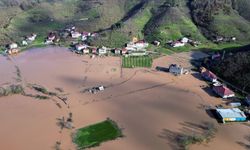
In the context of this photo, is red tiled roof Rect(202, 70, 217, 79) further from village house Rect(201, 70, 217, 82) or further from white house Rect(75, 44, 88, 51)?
white house Rect(75, 44, 88, 51)

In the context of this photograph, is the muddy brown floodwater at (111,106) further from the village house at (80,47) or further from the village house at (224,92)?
the village house at (80,47)

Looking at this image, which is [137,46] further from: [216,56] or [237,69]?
[237,69]

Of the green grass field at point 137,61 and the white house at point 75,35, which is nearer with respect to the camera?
the green grass field at point 137,61

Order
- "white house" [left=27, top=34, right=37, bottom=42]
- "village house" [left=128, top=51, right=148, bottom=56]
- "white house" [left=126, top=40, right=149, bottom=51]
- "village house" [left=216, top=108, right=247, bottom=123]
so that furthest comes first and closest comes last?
"white house" [left=27, top=34, right=37, bottom=42] < "white house" [left=126, top=40, right=149, bottom=51] < "village house" [left=128, top=51, right=148, bottom=56] < "village house" [left=216, top=108, right=247, bottom=123]

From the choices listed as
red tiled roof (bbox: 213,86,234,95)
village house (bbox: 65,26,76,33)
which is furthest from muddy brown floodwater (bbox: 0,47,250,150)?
village house (bbox: 65,26,76,33)

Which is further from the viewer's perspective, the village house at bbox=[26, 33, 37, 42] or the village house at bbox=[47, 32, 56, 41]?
the village house at bbox=[26, 33, 37, 42]

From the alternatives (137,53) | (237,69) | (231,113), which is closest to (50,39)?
(137,53)

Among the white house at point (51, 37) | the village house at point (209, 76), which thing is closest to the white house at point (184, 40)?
the village house at point (209, 76)
